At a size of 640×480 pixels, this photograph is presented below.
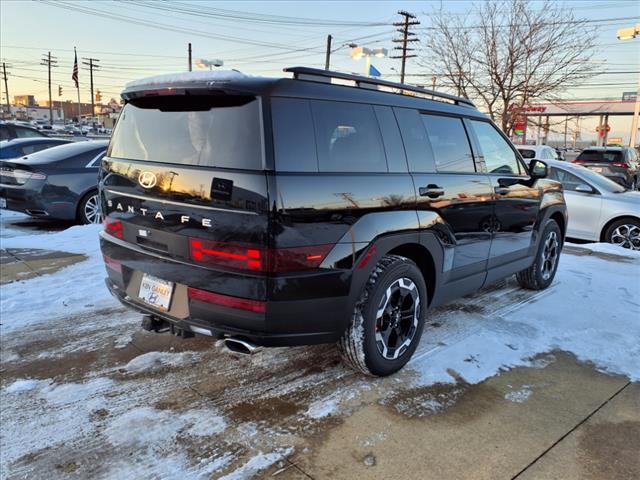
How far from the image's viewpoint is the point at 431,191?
11.5ft

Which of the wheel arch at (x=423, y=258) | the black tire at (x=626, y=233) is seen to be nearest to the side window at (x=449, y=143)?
the wheel arch at (x=423, y=258)

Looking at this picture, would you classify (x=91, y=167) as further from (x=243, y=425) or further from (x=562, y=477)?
(x=562, y=477)

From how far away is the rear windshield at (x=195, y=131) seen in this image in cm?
260

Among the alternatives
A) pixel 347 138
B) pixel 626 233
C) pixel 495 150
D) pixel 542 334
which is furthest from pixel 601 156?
pixel 347 138

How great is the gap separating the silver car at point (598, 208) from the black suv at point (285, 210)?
231 inches

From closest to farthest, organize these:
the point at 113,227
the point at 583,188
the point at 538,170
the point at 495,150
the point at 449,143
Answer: the point at 113,227
the point at 449,143
the point at 495,150
the point at 538,170
the point at 583,188

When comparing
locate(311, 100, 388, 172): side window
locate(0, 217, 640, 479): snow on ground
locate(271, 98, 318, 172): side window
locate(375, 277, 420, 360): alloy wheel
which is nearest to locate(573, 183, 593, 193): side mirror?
locate(0, 217, 640, 479): snow on ground

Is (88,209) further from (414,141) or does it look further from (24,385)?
(414,141)

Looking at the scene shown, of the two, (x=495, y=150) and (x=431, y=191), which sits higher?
(x=495, y=150)

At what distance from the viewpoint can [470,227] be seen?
13.0 feet

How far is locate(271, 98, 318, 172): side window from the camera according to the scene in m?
2.59

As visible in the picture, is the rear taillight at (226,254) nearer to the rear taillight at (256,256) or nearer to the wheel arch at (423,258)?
the rear taillight at (256,256)

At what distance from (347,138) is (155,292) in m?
1.50

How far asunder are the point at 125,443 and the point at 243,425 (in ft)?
2.05
